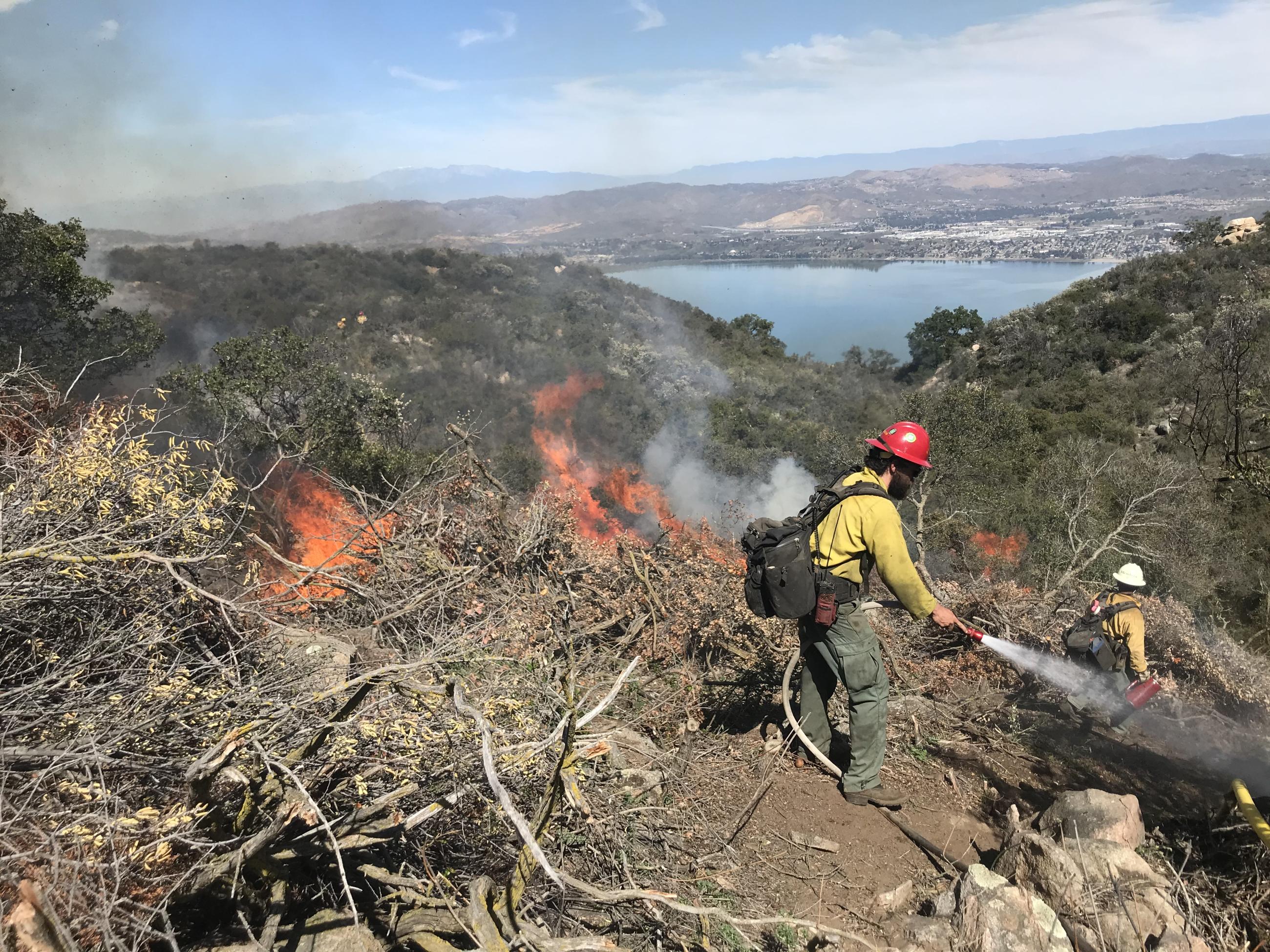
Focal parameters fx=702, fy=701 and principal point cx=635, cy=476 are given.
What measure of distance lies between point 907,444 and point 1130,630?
10.4 feet

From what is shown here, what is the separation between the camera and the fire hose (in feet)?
8.79

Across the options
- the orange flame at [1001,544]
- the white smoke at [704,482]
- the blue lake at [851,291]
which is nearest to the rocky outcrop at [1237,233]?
the blue lake at [851,291]

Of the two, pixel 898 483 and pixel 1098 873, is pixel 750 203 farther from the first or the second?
pixel 1098 873

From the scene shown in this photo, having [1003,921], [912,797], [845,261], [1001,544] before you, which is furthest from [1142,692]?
[845,261]

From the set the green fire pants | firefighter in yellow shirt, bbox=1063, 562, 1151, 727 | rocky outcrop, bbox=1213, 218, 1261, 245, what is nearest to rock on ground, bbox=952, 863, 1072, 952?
the green fire pants

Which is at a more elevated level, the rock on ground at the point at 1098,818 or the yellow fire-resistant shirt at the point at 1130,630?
the rock on ground at the point at 1098,818

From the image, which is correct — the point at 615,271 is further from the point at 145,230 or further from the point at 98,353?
the point at 98,353

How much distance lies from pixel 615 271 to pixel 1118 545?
5676 centimetres

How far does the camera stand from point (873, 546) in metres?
3.69

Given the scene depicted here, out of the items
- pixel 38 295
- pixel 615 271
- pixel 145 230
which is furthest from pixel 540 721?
pixel 615 271

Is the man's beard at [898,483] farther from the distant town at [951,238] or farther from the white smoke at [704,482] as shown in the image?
the distant town at [951,238]

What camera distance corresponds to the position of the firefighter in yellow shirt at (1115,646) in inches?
215

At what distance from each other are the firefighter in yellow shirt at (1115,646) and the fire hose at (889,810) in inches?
82.4

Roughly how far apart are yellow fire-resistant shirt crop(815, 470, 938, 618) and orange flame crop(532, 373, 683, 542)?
11794 mm
